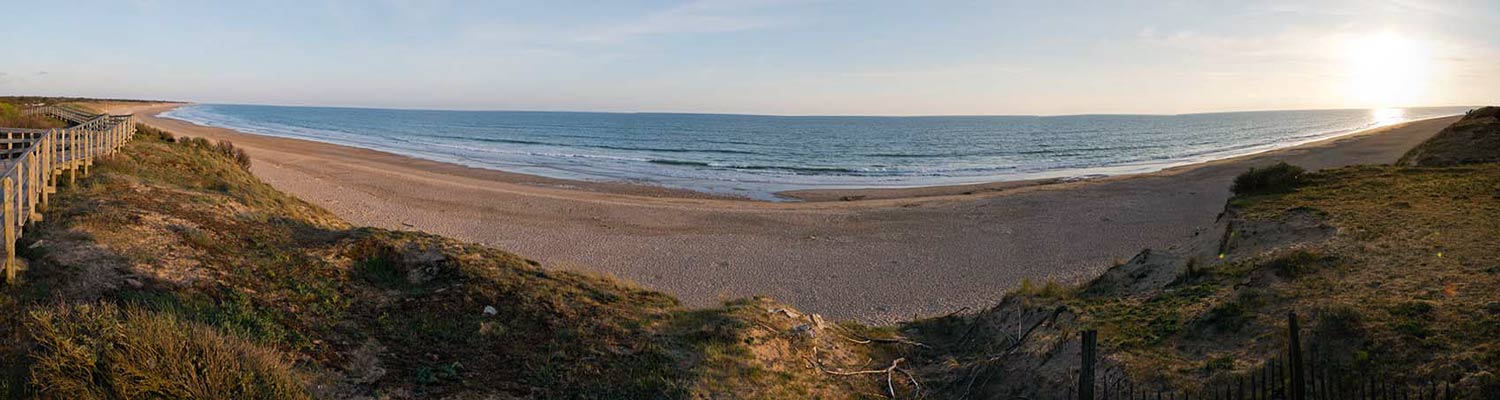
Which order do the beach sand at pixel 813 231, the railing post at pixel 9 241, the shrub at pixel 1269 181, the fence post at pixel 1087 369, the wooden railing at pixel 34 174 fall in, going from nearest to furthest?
the fence post at pixel 1087 369 → the railing post at pixel 9 241 → the wooden railing at pixel 34 174 → the shrub at pixel 1269 181 → the beach sand at pixel 813 231

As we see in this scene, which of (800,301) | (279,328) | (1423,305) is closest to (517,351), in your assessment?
(279,328)

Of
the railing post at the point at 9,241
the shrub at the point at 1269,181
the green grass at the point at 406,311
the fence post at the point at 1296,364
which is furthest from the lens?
the shrub at the point at 1269,181

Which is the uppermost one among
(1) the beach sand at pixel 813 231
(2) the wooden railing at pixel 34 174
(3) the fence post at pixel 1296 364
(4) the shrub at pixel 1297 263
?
A: (2) the wooden railing at pixel 34 174

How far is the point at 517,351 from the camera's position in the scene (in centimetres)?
693

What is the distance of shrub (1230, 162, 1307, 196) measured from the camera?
1319 centimetres

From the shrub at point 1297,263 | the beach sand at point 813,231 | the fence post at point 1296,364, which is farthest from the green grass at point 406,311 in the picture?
the shrub at point 1297,263

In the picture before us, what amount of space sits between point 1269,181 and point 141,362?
15175 mm

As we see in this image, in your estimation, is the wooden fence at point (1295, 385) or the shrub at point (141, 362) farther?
the wooden fence at point (1295, 385)

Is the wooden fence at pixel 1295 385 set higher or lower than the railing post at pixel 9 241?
lower

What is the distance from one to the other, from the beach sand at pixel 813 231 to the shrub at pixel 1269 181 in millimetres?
1248

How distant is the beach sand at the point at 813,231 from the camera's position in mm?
13844

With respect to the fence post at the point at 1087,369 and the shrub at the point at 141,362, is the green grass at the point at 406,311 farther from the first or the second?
the fence post at the point at 1087,369

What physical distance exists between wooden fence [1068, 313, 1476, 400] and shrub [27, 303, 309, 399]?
5381 mm

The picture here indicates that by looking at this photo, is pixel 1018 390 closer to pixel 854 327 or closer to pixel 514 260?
pixel 854 327
